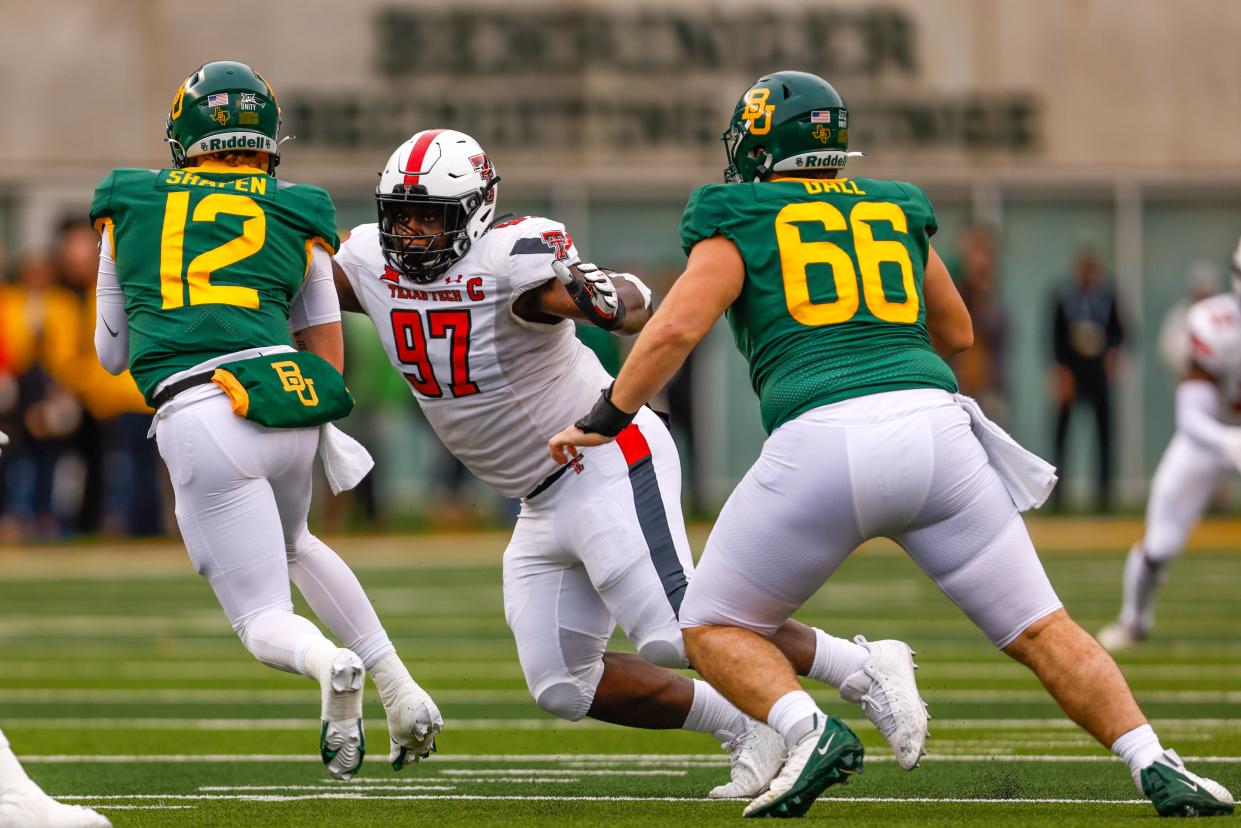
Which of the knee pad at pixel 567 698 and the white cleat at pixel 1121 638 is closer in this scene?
the knee pad at pixel 567 698

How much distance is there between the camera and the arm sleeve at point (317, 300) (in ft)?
19.8

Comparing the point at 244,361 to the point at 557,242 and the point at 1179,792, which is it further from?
the point at 1179,792

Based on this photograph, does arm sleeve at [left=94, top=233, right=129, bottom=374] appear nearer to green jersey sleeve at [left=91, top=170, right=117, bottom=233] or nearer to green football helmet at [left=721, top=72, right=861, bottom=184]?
green jersey sleeve at [left=91, top=170, right=117, bottom=233]

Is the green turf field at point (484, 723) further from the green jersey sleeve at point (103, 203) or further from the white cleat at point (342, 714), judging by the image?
the green jersey sleeve at point (103, 203)

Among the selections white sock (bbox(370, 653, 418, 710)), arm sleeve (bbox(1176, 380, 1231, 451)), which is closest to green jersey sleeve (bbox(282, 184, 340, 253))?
white sock (bbox(370, 653, 418, 710))

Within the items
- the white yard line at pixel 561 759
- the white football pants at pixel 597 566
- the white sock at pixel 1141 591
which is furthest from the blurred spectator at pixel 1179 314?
the white football pants at pixel 597 566

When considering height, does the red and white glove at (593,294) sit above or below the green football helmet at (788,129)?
below

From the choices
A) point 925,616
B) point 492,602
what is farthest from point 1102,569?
point 492,602

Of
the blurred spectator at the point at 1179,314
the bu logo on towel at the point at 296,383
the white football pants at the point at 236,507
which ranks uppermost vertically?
the bu logo on towel at the point at 296,383

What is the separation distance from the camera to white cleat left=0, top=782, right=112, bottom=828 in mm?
4652

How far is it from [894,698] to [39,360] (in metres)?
11.6

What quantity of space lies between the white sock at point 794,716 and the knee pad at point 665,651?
1.69 ft

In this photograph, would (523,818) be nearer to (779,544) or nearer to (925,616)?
(779,544)

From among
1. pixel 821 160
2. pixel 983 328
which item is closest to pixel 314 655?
pixel 821 160
